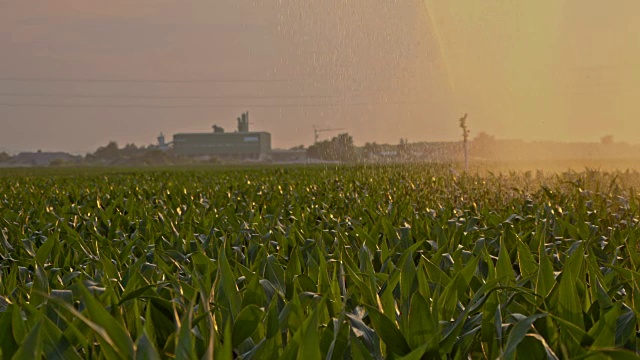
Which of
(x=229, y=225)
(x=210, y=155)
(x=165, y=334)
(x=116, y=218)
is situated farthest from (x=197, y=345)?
(x=210, y=155)

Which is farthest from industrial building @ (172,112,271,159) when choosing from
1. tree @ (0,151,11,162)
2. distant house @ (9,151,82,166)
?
tree @ (0,151,11,162)

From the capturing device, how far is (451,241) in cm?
394

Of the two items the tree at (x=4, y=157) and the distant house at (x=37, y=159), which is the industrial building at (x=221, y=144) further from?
the tree at (x=4, y=157)

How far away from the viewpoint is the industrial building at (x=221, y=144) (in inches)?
5261

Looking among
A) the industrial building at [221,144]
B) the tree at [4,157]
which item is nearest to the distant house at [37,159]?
the tree at [4,157]

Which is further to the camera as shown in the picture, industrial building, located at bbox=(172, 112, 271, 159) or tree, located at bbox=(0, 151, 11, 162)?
tree, located at bbox=(0, 151, 11, 162)

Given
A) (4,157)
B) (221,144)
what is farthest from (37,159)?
(221,144)

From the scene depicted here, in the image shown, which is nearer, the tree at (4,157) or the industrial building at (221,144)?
the industrial building at (221,144)

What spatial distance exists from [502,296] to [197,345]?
1.03 meters

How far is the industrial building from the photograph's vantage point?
13362 centimetres

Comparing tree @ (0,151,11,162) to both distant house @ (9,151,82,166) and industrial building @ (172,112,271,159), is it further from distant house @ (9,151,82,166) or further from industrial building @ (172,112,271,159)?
industrial building @ (172,112,271,159)

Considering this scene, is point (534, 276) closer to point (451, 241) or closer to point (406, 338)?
point (406, 338)

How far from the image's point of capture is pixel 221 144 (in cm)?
13412

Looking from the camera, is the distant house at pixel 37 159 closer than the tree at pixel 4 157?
Yes
